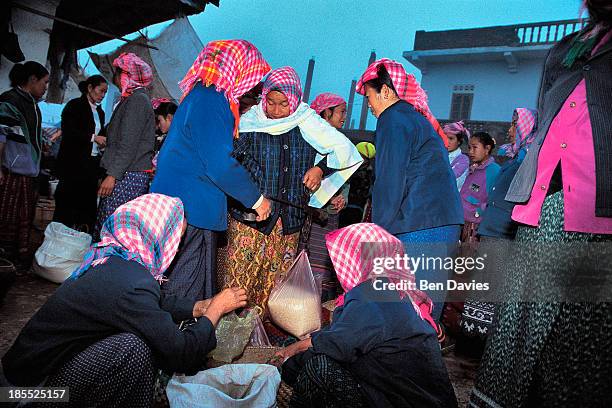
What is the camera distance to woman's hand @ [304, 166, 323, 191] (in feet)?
9.62

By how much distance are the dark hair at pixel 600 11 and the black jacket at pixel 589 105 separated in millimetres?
88

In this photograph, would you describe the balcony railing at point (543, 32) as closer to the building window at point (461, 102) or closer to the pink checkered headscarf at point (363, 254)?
the building window at point (461, 102)

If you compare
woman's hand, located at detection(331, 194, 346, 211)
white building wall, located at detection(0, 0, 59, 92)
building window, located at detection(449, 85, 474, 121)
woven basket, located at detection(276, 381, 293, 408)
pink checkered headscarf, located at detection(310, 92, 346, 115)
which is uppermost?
building window, located at detection(449, 85, 474, 121)

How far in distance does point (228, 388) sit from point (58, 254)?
8.13ft

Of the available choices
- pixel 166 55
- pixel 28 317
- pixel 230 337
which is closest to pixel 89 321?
pixel 230 337

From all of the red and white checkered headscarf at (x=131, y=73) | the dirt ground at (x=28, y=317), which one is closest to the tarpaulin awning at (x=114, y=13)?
the red and white checkered headscarf at (x=131, y=73)

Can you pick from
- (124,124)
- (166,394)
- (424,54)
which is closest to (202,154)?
(166,394)

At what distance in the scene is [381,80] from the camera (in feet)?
8.68

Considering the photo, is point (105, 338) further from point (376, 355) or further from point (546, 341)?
point (546, 341)

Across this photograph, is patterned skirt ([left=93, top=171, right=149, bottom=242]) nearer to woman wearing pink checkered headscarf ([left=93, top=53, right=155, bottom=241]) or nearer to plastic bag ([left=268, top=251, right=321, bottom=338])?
woman wearing pink checkered headscarf ([left=93, top=53, right=155, bottom=241])

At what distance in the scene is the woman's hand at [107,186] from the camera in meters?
3.46

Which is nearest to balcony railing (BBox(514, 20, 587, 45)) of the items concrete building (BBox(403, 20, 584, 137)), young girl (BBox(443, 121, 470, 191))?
concrete building (BBox(403, 20, 584, 137))

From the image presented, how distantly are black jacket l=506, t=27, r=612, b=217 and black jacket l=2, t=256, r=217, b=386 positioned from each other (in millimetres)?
1409

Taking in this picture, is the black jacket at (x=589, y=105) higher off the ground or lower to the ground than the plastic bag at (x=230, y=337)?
higher
